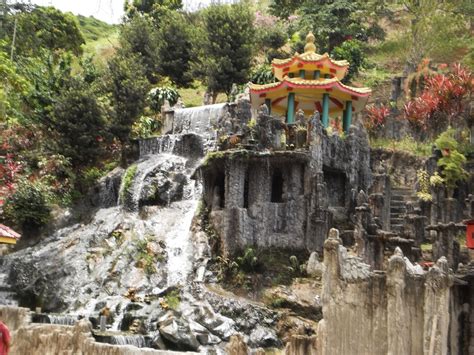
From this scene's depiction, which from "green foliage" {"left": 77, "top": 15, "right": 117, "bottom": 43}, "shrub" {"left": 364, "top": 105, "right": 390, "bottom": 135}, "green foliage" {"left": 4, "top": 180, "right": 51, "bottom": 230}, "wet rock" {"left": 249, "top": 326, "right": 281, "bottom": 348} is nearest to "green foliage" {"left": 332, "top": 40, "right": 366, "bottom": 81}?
"shrub" {"left": 364, "top": 105, "right": 390, "bottom": 135}

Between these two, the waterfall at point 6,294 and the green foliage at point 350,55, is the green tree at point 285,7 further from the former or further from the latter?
the waterfall at point 6,294

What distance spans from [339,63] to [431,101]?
5408 millimetres

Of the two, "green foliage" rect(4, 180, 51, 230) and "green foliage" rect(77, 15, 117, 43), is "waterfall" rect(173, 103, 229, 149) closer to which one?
"green foliage" rect(4, 180, 51, 230)

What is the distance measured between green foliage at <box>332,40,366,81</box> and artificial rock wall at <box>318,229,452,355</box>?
2905cm

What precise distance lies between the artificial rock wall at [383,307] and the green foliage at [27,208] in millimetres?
17170

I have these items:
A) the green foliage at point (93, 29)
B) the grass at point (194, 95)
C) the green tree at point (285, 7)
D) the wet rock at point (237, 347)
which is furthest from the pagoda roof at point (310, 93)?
the green foliage at point (93, 29)

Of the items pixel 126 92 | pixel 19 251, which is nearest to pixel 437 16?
pixel 126 92

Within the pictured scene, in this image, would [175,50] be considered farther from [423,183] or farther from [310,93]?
[423,183]

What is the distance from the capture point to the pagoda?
23594 mm

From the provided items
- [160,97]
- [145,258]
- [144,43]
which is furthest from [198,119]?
[144,43]

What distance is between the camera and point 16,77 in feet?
48.6

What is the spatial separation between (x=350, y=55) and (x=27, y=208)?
2221 cm

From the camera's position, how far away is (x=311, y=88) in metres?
23.4

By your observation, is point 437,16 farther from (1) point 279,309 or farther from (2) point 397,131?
(1) point 279,309
